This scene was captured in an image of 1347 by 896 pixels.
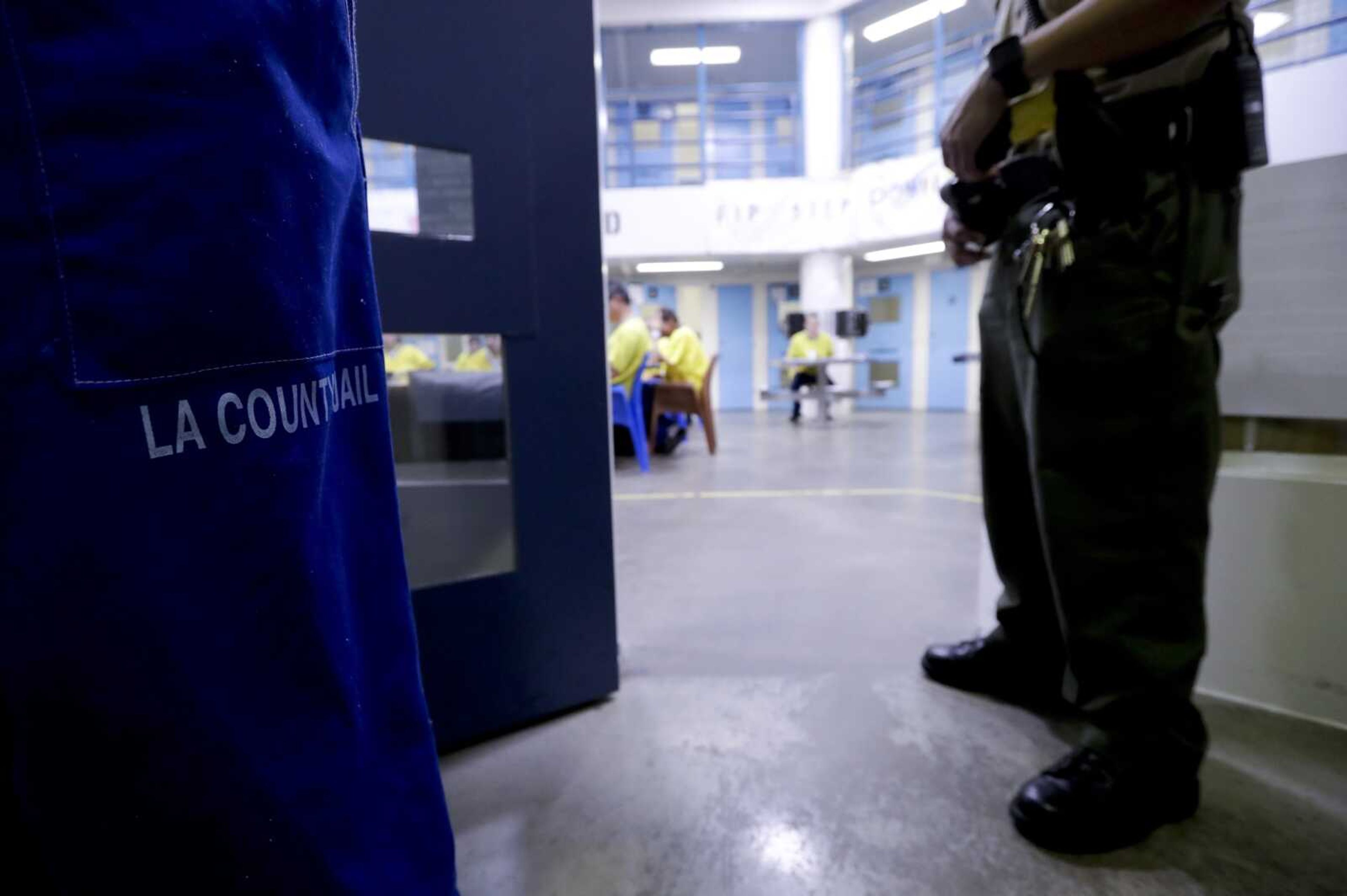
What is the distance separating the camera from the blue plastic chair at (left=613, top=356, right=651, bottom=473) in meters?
3.98

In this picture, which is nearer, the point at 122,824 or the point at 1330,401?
the point at 122,824

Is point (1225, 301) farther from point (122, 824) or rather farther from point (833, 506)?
point (833, 506)

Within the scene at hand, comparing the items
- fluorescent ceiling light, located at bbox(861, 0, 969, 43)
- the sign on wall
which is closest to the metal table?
the sign on wall

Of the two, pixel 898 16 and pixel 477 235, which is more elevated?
pixel 898 16

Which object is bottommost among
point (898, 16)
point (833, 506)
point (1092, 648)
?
point (833, 506)

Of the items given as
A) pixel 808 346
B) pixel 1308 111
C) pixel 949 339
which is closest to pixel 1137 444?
pixel 1308 111

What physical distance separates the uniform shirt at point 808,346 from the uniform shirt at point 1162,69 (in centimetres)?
653

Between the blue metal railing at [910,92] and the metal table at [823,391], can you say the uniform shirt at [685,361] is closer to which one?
the metal table at [823,391]

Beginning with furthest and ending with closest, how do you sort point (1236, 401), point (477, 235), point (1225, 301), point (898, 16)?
point (898, 16) → point (1236, 401) → point (477, 235) → point (1225, 301)

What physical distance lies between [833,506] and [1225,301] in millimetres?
2012

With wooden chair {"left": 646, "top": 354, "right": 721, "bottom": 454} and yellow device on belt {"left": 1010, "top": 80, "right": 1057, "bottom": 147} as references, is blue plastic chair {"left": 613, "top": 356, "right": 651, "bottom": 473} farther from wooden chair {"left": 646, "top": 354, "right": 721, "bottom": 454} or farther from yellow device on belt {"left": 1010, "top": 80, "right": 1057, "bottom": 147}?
yellow device on belt {"left": 1010, "top": 80, "right": 1057, "bottom": 147}

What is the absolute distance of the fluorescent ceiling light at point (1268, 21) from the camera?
4.47ft

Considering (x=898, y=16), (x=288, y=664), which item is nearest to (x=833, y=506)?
(x=288, y=664)

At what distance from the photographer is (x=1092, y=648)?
840 mm
